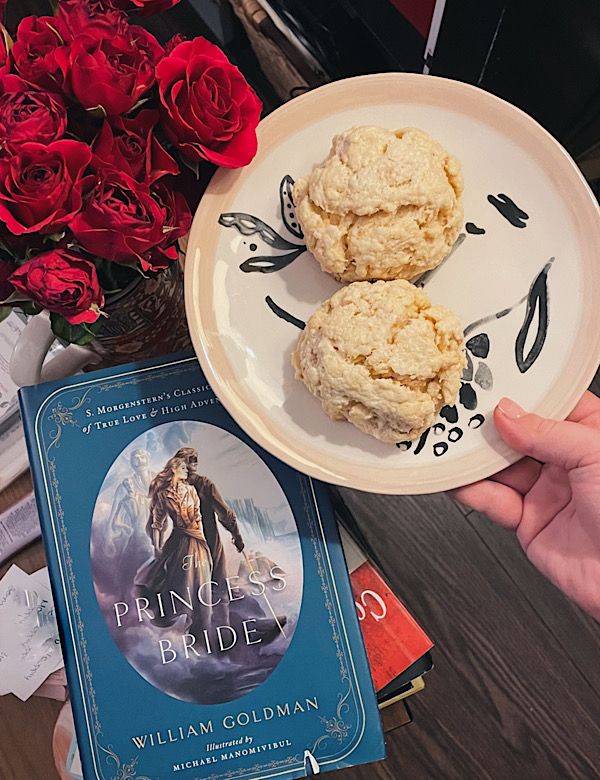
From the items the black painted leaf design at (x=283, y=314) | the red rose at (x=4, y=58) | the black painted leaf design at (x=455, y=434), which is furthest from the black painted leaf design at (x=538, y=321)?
the red rose at (x=4, y=58)

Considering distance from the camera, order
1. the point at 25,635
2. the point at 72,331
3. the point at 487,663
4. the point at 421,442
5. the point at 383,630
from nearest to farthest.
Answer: the point at 72,331 → the point at 421,442 → the point at 383,630 → the point at 25,635 → the point at 487,663

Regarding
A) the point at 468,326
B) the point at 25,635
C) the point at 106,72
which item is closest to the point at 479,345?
the point at 468,326

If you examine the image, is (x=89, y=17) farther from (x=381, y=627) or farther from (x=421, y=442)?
(x=381, y=627)

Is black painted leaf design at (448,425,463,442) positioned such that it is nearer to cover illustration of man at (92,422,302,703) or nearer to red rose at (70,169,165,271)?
cover illustration of man at (92,422,302,703)

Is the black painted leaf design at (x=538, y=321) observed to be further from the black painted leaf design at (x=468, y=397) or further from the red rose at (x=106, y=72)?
the red rose at (x=106, y=72)

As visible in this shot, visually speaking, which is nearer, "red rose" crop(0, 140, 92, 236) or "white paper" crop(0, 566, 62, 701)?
"red rose" crop(0, 140, 92, 236)

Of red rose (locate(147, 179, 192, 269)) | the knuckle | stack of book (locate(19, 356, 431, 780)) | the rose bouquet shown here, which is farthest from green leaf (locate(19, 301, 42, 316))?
the knuckle
